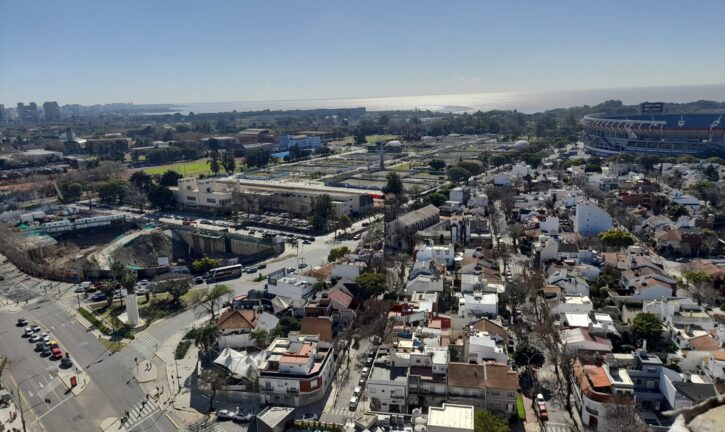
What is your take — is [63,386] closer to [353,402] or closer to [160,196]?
[353,402]

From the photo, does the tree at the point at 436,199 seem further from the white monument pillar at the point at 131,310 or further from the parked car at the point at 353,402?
the parked car at the point at 353,402

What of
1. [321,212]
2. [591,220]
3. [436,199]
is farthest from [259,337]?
[436,199]

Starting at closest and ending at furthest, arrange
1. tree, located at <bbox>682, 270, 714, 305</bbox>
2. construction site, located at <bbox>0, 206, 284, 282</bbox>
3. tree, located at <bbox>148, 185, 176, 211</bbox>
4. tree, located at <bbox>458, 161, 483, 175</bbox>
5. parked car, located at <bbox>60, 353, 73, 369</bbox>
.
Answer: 1. parked car, located at <bbox>60, 353, 73, 369</bbox>
2. tree, located at <bbox>682, 270, 714, 305</bbox>
3. construction site, located at <bbox>0, 206, 284, 282</bbox>
4. tree, located at <bbox>148, 185, 176, 211</bbox>
5. tree, located at <bbox>458, 161, 483, 175</bbox>

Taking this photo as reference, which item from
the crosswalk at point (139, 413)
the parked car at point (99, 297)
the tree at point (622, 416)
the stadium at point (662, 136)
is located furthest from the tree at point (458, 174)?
the crosswalk at point (139, 413)

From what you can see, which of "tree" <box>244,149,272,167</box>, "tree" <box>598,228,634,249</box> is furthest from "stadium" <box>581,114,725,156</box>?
"tree" <box>244,149,272,167</box>

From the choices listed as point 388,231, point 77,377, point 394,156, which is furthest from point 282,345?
point 394,156

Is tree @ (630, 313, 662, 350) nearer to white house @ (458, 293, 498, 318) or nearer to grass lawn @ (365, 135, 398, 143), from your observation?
white house @ (458, 293, 498, 318)

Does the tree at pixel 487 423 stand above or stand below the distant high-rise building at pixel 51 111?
below
